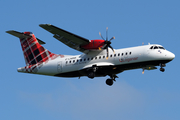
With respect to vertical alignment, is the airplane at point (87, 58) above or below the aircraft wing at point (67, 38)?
below

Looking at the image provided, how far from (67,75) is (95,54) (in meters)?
3.20

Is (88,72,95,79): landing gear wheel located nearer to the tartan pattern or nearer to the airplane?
the airplane

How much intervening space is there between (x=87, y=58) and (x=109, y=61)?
2.21 metres

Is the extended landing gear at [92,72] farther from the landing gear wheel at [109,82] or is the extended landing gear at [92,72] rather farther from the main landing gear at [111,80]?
the landing gear wheel at [109,82]

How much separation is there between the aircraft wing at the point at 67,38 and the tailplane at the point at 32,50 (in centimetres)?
300

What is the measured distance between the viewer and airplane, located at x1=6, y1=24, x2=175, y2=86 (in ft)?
86.4

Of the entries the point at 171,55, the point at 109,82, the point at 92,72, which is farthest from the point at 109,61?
the point at 171,55

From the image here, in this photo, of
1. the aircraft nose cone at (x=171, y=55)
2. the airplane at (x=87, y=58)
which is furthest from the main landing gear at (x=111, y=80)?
the aircraft nose cone at (x=171, y=55)

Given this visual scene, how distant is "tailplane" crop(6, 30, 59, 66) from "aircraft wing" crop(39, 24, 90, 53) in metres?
3.00

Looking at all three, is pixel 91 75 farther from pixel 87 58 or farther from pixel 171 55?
pixel 171 55

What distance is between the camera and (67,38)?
28.0 metres

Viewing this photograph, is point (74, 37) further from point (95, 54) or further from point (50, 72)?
point (50, 72)

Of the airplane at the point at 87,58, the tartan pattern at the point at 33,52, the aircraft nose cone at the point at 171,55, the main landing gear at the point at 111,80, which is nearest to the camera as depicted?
the aircraft nose cone at the point at 171,55

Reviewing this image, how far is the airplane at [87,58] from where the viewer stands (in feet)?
86.4
